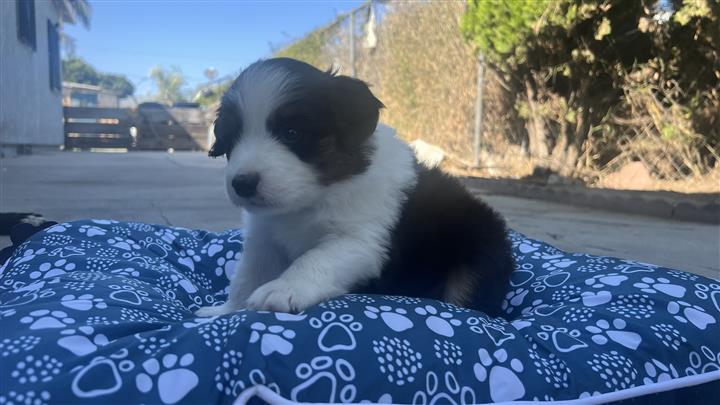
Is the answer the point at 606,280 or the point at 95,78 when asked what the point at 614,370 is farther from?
the point at 95,78

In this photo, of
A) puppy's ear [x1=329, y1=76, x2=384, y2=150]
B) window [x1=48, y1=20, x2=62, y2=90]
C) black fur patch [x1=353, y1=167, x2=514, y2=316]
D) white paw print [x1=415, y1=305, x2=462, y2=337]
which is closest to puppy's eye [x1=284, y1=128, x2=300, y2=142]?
puppy's ear [x1=329, y1=76, x2=384, y2=150]

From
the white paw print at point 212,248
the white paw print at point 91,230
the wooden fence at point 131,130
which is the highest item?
the white paw print at point 91,230

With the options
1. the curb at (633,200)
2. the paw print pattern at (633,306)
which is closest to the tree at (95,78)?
the curb at (633,200)

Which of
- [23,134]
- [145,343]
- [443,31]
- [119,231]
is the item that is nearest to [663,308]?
[145,343]

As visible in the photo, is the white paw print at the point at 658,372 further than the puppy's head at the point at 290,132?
No

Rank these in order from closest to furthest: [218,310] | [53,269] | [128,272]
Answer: [218,310] < [53,269] < [128,272]

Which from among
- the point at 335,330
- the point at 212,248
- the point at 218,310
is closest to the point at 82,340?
the point at 335,330

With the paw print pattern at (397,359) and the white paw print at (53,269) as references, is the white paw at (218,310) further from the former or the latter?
the paw print pattern at (397,359)
